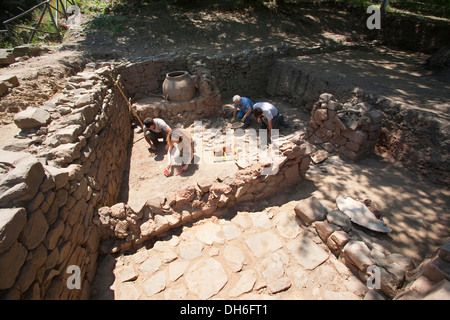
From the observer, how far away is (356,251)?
9.14ft

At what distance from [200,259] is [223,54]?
7.33m

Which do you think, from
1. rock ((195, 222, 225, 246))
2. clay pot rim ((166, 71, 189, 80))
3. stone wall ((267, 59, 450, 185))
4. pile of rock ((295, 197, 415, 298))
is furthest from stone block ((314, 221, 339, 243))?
clay pot rim ((166, 71, 189, 80))

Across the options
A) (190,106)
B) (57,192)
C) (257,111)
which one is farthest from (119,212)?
(190,106)

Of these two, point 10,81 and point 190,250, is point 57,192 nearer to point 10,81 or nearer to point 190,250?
point 190,250

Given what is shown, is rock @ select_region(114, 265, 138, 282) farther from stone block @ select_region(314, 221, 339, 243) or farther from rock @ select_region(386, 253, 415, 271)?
rock @ select_region(386, 253, 415, 271)

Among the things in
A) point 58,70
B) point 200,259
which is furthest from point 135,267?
point 58,70

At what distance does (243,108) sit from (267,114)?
1132 mm

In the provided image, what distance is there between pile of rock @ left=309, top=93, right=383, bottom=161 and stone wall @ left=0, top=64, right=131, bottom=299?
193 inches

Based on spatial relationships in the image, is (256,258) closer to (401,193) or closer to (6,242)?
(6,242)

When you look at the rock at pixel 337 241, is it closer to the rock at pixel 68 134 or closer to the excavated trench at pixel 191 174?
the excavated trench at pixel 191 174

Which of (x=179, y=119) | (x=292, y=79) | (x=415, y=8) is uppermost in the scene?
(x=415, y=8)

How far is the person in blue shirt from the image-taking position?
21.7 ft

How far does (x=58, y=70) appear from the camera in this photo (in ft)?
19.0
